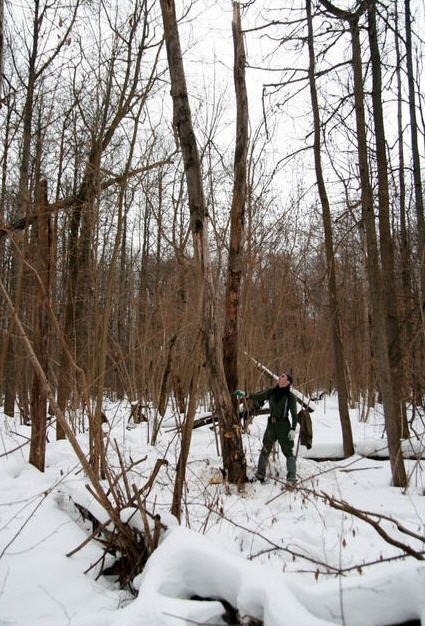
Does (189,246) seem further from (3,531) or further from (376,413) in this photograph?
(3,531)

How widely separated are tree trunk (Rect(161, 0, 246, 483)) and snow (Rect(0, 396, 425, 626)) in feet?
1.86

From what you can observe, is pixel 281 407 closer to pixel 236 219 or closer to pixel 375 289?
pixel 375 289

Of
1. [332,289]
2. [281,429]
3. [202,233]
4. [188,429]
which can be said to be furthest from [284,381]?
[188,429]

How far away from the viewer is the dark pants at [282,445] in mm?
6344

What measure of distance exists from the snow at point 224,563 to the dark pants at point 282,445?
0.38 metres

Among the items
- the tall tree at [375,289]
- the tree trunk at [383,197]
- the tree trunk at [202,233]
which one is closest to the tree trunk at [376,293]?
the tall tree at [375,289]

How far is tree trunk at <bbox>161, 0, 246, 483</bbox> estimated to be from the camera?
16.8 feet

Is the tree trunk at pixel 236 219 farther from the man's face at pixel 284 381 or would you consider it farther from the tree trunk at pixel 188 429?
the tree trunk at pixel 188 429

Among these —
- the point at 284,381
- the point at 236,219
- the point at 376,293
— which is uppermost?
the point at 236,219

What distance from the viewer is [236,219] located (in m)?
6.27

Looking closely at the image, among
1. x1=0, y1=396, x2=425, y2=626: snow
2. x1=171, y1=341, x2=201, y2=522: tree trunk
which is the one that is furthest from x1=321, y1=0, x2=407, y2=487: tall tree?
x1=171, y1=341, x2=201, y2=522: tree trunk

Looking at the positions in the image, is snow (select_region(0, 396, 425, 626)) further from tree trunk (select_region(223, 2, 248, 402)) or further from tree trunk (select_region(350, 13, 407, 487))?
tree trunk (select_region(223, 2, 248, 402))

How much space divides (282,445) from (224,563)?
4177 mm

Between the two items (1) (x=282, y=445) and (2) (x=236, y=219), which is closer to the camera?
(2) (x=236, y=219)
